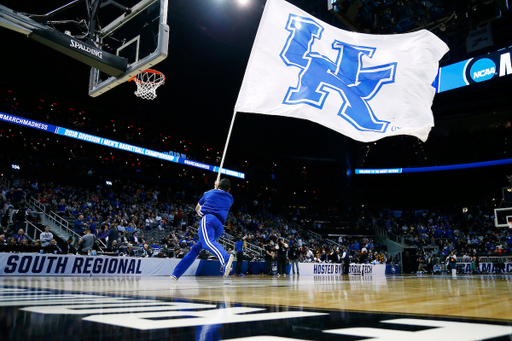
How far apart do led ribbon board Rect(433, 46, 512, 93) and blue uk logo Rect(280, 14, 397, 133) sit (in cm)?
1997

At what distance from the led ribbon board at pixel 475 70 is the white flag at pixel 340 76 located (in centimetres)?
1957

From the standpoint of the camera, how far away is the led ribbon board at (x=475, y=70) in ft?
84.2

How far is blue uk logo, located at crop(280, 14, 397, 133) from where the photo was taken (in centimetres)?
727

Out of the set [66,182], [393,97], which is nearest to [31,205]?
[66,182]

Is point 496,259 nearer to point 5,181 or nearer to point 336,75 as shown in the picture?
point 336,75

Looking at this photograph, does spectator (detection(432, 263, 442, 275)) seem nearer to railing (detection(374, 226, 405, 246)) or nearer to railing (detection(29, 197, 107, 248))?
railing (detection(374, 226, 405, 246))

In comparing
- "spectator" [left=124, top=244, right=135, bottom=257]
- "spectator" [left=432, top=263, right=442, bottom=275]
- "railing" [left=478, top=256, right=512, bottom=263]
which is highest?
"spectator" [left=124, top=244, right=135, bottom=257]

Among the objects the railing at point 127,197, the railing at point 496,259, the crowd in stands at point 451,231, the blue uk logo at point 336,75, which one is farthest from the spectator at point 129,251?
the railing at point 496,259

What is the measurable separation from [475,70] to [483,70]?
0.60 m

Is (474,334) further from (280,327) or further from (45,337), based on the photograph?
(45,337)

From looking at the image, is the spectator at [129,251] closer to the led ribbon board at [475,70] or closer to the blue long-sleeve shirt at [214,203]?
the blue long-sleeve shirt at [214,203]

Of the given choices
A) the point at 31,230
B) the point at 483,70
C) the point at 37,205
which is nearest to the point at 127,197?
the point at 37,205

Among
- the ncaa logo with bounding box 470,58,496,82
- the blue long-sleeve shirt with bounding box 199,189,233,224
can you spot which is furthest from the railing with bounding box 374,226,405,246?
the blue long-sleeve shirt with bounding box 199,189,233,224

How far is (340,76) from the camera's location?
783cm
